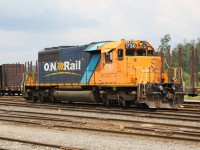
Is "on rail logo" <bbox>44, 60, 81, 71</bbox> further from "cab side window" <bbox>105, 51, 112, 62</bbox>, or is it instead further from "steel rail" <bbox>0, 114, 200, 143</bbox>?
"steel rail" <bbox>0, 114, 200, 143</bbox>

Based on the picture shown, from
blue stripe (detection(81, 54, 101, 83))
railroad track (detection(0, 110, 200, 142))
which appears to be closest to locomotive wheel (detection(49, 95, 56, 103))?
blue stripe (detection(81, 54, 101, 83))

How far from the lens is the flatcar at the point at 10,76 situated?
31.1 metres

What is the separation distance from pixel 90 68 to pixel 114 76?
77.1 inches

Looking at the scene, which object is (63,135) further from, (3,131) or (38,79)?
(38,79)

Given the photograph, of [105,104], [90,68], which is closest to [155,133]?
[105,104]

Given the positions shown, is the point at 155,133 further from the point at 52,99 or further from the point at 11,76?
the point at 11,76

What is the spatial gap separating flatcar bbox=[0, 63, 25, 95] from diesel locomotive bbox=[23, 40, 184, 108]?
31.0 ft

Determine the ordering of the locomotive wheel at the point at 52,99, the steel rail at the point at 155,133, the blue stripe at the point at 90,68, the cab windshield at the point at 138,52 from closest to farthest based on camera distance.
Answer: the steel rail at the point at 155,133 < the cab windshield at the point at 138,52 < the blue stripe at the point at 90,68 < the locomotive wheel at the point at 52,99

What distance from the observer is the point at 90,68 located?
19.8 m

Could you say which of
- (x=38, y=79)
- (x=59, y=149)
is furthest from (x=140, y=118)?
(x=38, y=79)

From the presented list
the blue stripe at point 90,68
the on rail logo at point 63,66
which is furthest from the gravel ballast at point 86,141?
the on rail logo at point 63,66

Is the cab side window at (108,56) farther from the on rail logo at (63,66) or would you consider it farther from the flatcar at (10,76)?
the flatcar at (10,76)

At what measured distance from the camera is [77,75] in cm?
2067

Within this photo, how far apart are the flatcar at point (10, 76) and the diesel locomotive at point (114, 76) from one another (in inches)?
373
